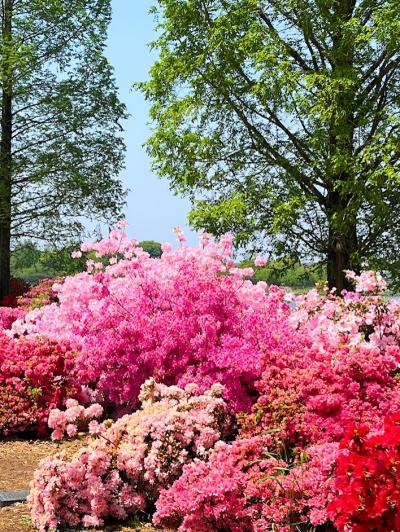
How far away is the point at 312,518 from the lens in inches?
191

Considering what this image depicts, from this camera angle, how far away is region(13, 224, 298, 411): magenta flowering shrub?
7703 mm

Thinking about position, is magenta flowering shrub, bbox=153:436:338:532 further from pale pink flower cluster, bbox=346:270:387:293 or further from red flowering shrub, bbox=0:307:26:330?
red flowering shrub, bbox=0:307:26:330

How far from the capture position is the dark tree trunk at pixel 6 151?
2128 cm

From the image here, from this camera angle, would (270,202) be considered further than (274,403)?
Yes

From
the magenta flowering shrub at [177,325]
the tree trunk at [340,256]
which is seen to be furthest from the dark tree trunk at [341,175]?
the magenta flowering shrub at [177,325]

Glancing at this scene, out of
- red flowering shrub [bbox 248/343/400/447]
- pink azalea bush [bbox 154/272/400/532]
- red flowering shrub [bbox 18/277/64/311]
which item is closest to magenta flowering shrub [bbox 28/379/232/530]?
pink azalea bush [bbox 154/272/400/532]

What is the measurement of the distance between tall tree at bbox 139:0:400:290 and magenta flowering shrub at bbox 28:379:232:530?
10.2 m

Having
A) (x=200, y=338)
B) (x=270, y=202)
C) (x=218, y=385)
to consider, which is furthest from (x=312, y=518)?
(x=270, y=202)

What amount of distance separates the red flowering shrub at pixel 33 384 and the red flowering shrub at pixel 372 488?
5.54m

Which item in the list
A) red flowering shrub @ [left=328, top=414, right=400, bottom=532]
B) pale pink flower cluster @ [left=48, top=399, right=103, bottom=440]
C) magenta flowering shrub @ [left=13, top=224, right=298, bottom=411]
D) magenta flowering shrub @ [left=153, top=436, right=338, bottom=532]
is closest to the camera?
red flowering shrub @ [left=328, top=414, right=400, bottom=532]

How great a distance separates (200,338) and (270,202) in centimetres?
1004

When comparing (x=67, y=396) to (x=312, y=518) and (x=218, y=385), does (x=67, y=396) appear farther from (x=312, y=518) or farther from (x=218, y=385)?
(x=312, y=518)

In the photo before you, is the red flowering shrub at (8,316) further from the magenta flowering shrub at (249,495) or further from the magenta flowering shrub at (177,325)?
the magenta flowering shrub at (249,495)

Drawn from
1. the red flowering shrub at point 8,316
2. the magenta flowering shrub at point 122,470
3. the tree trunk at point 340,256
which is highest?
the tree trunk at point 340,256
